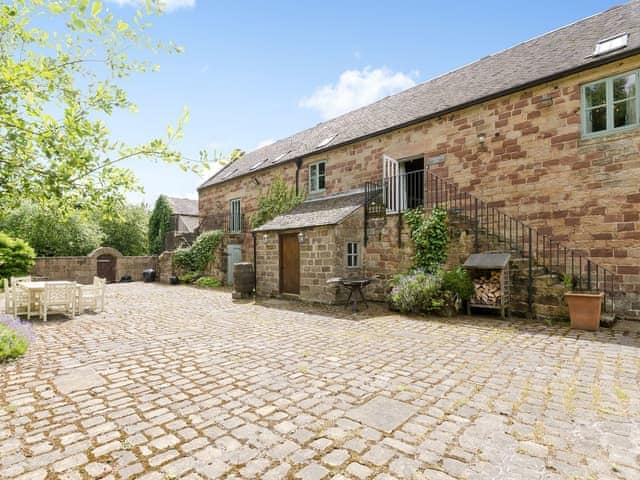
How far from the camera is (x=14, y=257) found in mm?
13844

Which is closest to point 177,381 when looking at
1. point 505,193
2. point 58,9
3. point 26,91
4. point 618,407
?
point 26,91

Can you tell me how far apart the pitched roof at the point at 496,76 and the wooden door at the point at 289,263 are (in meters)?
4.02

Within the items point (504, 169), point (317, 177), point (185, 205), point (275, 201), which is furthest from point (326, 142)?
point (185, 205)

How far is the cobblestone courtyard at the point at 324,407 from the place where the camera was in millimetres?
2416

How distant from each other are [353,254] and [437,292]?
3.01 metres

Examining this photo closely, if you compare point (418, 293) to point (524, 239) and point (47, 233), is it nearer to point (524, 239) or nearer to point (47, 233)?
point (524, 239)

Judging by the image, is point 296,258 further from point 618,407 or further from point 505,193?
point 618,407

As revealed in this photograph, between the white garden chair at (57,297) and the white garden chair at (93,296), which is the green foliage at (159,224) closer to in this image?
the white garden chair at (93,296)

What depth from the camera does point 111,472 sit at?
2.32 meters

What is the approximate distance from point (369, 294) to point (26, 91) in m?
8.83

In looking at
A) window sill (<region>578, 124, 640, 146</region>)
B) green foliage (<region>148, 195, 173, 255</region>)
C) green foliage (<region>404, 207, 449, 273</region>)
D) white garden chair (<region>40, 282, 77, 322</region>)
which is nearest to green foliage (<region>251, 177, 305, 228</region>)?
green foliage (<region>404, 207, 449, 273</region>)

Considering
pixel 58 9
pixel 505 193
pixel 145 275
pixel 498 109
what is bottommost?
pixel 145 275

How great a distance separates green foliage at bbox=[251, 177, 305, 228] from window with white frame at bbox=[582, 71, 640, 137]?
9240 millimetres

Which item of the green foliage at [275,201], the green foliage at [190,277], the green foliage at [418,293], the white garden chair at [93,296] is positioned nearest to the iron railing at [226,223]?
the green foliage at [275,201]
